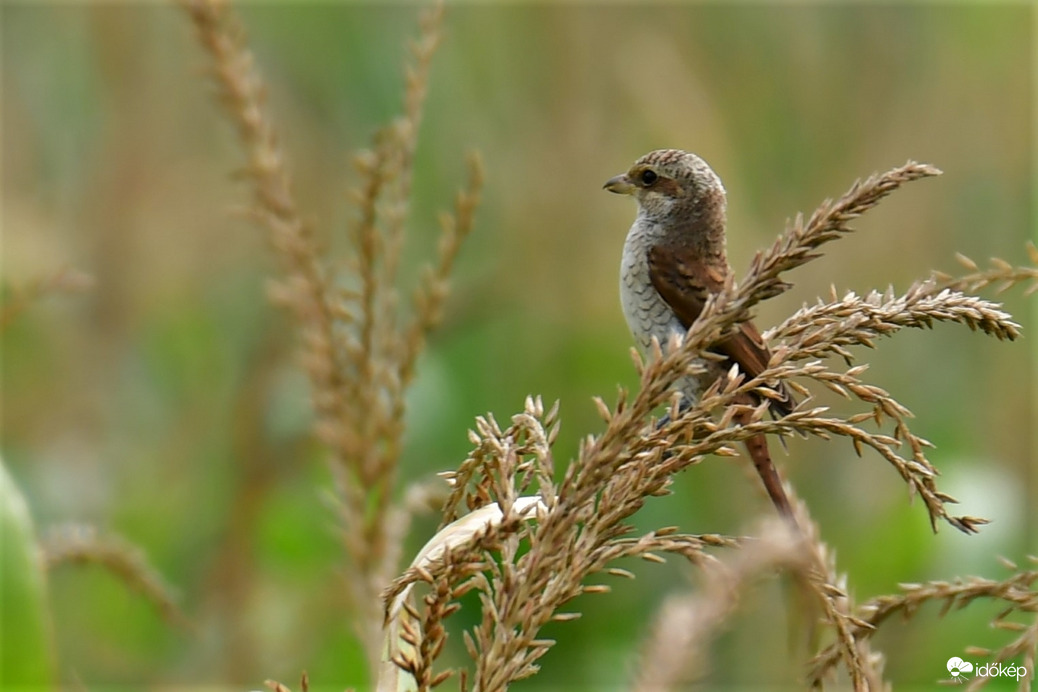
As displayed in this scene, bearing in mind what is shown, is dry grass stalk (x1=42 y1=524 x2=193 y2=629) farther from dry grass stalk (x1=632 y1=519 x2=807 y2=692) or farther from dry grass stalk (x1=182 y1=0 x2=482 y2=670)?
dry grass stalk (x1=632 y1=519 x2=807 y2=692)

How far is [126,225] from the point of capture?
16.2ft

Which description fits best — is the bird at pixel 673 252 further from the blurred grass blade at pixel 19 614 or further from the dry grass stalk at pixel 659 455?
the blurred grass blade at pixel 19 614

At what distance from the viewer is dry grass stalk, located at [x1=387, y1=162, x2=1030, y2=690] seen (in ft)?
4.00

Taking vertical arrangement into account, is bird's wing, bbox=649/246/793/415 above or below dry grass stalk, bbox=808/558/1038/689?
above

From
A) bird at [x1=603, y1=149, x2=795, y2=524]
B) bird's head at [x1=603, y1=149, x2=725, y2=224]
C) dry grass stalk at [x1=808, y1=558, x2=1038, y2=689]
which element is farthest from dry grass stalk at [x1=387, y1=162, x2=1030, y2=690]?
bird's head at [x1=603, y1=149, x2=725, y2=224]

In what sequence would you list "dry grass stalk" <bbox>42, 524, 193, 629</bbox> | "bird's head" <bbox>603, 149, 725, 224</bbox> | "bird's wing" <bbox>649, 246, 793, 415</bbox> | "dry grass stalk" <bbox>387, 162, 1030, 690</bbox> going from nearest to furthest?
"dry grass stalk" <bbox>387, 162, 1030, 690</bbox>, "dry grass stalk" <bbox>42, 524, 193, 629</bbox>, "bird's wing" <bbox>649, 246, 793, 415</bbox>, "bird's head" <bbox>603, 149, 725, 224</bbox>

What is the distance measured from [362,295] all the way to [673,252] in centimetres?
71

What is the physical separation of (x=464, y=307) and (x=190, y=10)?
1.72 metres

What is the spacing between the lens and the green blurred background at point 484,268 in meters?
3.92

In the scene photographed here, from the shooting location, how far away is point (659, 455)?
1310 millimetres

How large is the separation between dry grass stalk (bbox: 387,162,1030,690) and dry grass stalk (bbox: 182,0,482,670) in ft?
2.68

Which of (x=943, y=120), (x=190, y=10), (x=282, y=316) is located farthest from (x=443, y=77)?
(x=190, y=10)

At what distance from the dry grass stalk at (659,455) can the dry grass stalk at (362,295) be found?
0.82 meters

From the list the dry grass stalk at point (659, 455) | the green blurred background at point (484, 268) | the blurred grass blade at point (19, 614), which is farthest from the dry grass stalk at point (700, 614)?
the green blurred background at point (484, 268)
